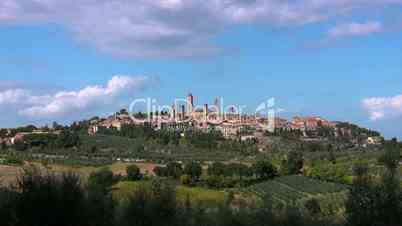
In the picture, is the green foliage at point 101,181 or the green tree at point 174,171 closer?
the green foliage at point 101,181

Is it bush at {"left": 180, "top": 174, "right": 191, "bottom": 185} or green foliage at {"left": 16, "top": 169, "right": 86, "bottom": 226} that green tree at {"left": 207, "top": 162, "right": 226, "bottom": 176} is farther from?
green foliage at {"left": 16, "top": 169, "right": 86, "bottom": 226}

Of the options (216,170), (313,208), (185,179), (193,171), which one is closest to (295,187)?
(216,170)

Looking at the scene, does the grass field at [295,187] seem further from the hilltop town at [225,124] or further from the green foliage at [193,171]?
the hilltop town at [225,124]

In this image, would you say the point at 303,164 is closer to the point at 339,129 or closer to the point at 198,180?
the point at 198,180

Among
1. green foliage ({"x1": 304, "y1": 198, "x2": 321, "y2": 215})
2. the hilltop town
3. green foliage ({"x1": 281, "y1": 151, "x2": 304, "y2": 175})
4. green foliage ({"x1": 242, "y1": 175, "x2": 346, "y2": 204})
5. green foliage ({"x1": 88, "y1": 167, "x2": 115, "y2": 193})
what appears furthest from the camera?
the hilltop town

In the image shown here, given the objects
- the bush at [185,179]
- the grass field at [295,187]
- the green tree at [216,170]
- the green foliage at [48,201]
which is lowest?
the grass field at [295,187]

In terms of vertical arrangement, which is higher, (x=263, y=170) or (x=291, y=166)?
(x=291, y=166)

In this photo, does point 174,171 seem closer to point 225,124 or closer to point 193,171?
point 193,171

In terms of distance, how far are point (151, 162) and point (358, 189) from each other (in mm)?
65077

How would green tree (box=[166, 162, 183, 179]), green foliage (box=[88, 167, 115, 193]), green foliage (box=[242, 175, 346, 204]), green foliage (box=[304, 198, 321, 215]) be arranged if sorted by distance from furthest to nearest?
green tree (box=[166, 162, 183, 179])
green foliage (box=[242, 175, 346, 204])
green foliage (box=[304, 198, 321, 215])
green foliage (box=[88, 167, 115, 193])

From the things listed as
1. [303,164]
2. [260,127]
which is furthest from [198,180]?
[260,127]

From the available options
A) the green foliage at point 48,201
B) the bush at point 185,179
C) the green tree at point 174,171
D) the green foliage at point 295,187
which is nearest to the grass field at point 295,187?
the green foliage at point 295,187

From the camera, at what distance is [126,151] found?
84.9 metres

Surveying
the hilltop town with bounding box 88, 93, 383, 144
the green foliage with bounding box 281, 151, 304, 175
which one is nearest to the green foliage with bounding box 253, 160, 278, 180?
the green foliage with bounding box 281, 151, 304, 175
